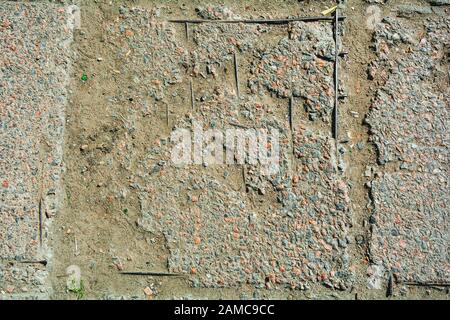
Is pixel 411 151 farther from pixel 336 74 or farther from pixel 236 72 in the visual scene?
pixel 236 72

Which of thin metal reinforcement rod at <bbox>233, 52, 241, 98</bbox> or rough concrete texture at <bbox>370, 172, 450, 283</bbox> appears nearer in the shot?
rough concrete texture at <bbox>370, 172, 450, 283</bbox>

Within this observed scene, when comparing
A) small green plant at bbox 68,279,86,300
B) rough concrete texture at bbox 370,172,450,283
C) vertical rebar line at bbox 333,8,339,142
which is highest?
vertical rebar line at bbox 333,8,339,142

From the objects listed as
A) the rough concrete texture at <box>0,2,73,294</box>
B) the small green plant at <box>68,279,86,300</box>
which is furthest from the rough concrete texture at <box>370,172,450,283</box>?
the rough concrete texture at <box>0,2,73,294</box>

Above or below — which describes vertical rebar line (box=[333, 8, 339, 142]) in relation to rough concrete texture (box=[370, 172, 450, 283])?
above

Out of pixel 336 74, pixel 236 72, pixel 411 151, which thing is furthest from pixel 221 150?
pixel 411 151

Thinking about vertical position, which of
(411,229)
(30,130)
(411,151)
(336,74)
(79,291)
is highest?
(336,74)

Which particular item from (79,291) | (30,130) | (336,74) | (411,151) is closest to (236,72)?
(336,74)

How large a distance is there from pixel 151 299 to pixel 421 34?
2018mm

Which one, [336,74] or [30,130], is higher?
[336,74]

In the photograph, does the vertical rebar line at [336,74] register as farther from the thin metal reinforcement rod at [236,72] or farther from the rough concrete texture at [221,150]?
the thin metal reinforcement rod at [236,72]

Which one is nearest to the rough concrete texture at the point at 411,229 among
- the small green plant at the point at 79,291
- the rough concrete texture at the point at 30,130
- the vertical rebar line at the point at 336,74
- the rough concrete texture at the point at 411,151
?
the rough concrete texture at the point at 411,151

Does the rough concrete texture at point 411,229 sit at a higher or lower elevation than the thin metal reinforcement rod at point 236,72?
lower

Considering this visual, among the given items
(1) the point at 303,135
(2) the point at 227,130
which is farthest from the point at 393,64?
(2) the point at 227,130

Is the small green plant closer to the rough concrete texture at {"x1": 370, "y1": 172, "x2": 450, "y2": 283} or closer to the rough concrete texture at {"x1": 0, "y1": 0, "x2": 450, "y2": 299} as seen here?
the rough concrete texture at {"x1": 0, "y1": 0, "x2": 450, "y2": 299}
